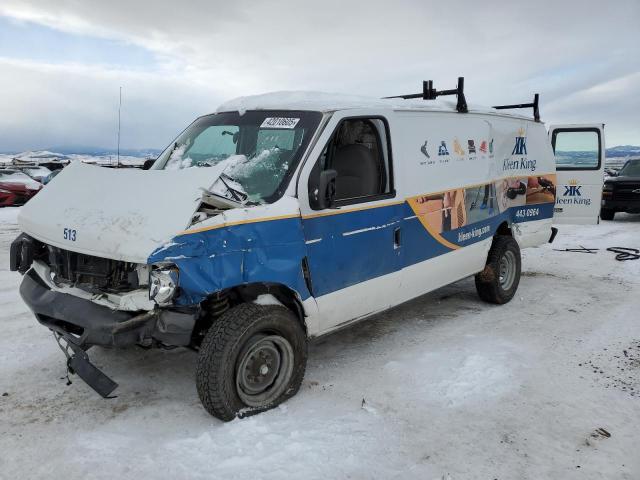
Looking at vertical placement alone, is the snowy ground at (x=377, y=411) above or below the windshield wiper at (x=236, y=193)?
below

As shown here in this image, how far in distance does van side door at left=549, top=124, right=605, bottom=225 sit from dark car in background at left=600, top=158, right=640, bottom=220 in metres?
6.27

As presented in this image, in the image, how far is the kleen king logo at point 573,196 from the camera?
8008 millimetres

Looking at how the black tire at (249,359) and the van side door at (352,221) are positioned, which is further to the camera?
the van side door at (352,221)

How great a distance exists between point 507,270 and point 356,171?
10.4 feet

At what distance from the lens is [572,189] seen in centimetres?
811

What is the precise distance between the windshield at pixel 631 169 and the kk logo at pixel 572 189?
8568 mm

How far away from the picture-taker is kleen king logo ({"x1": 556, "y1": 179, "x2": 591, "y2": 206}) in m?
8.01

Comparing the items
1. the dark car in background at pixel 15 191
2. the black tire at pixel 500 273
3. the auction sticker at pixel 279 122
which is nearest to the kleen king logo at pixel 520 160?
the black tire at pixel 500 273

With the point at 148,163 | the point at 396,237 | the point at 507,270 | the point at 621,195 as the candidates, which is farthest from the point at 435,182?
the point at 621,195

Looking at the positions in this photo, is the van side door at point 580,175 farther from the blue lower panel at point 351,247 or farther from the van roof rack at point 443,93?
the blue lower panel at point 351,247

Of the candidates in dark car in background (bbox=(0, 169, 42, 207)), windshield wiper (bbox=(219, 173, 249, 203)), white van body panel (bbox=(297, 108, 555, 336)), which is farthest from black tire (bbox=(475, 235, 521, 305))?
dark car in background (bbox=(0, 169, 42, 207))

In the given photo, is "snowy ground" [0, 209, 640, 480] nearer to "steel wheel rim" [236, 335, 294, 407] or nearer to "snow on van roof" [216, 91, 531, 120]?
"steel wheel rim" [236, 335, 294, 407]

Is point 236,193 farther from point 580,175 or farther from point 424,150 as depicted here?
point 580,175

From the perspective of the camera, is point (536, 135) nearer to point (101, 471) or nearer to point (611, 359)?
point (611, 359)
